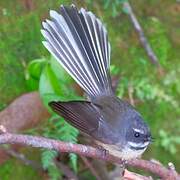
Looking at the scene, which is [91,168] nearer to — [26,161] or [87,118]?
[26,161]

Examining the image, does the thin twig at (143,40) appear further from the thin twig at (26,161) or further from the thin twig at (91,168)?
the thin twig at (26,161)

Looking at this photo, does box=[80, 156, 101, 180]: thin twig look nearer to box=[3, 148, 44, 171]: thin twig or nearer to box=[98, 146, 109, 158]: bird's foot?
box=[3, 148, 44, 171]: thin twig

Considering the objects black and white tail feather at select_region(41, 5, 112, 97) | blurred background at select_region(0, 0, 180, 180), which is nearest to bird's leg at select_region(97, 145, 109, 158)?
black and white tail feather at select_region(41, 5, 112, 97)

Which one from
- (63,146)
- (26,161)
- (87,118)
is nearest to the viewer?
(63,146)

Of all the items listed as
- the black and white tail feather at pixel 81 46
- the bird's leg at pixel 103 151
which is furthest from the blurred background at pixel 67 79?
the bird's leg at pixel 103 151

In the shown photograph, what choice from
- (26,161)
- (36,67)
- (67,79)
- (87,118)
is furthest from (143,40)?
(87,118)

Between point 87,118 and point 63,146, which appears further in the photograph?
point 87,118
